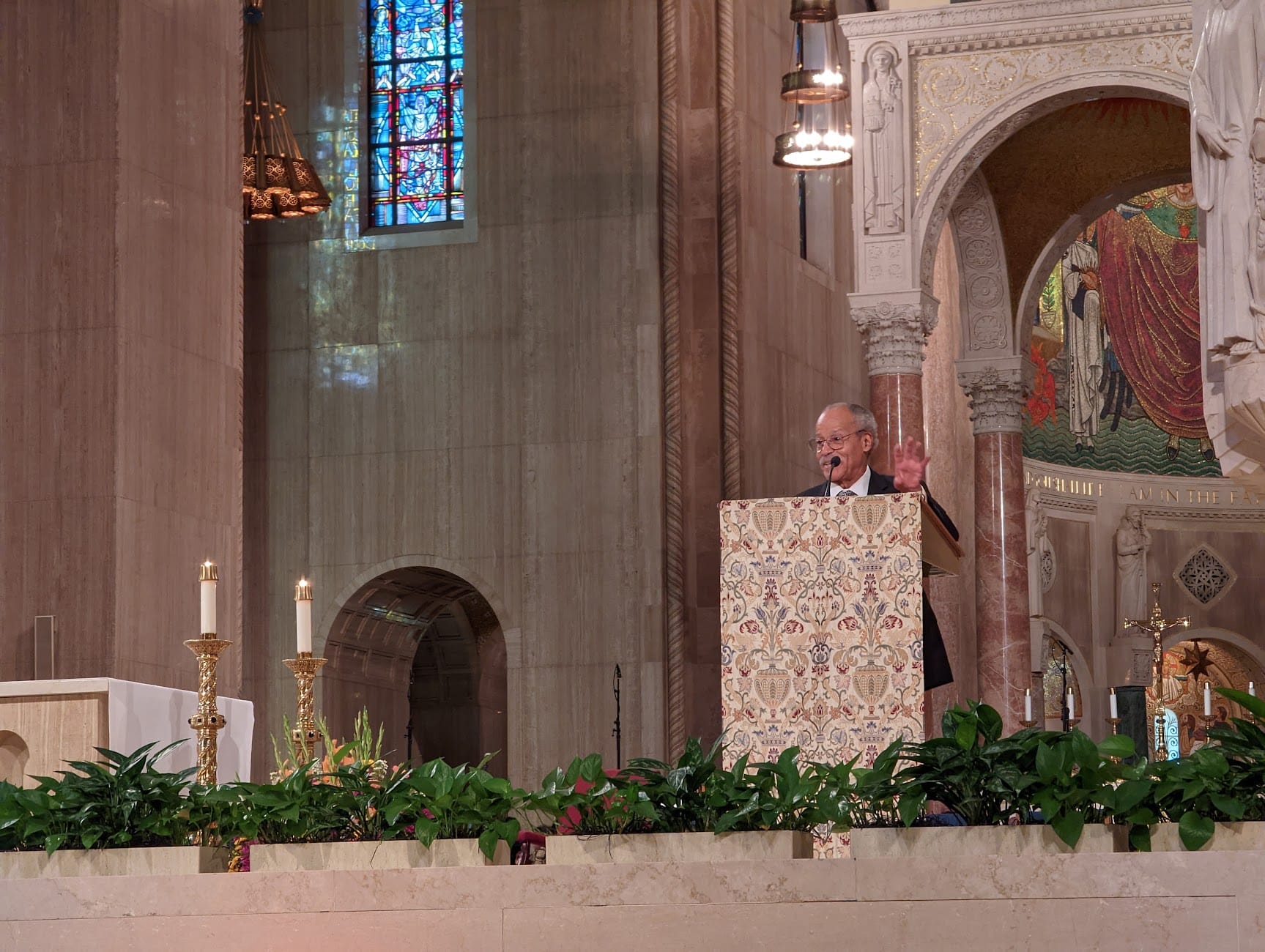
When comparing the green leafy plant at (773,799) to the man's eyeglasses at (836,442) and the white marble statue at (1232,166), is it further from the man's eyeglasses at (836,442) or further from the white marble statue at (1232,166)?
the white marble statue at (1232,166)

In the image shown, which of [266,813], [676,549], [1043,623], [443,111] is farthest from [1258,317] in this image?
[1043,623]

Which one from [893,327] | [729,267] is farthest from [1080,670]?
[893,327]

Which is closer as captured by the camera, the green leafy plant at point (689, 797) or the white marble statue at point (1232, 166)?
the green leafy plant at point (689, 797)

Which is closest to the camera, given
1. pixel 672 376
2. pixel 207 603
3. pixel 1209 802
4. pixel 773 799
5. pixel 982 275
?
pixel 1209 802

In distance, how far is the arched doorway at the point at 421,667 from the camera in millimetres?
17125

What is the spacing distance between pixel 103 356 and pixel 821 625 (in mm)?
4446

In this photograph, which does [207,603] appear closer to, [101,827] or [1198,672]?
[101,827]

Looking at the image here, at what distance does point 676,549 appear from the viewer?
1599 centimetres

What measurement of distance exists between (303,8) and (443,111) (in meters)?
1.59

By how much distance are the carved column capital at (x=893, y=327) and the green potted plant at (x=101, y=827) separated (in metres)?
9.49

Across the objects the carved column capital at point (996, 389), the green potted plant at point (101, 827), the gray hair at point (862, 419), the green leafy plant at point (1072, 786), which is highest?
the carved column capital at point (996, 389)

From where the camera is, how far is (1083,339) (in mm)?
25875

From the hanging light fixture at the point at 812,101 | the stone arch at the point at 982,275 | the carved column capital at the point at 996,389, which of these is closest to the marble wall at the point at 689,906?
the hanging light fixture at the point at 812,101

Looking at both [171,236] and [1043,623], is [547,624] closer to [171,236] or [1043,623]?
[171,236]
